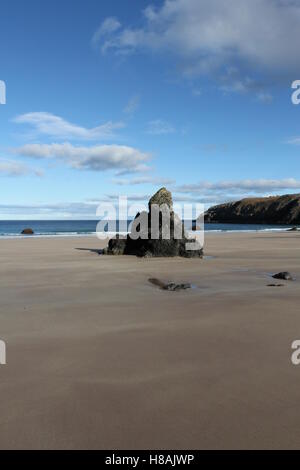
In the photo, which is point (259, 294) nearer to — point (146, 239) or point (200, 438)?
point (200, 438)

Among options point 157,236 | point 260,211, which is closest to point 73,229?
point 157,236

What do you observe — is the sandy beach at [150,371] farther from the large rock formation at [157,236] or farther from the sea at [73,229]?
the sea at [73,229]

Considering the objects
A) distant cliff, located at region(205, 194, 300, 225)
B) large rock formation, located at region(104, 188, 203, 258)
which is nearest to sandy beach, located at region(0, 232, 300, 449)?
large rock formation, located at region(104, 188, 203, 258)

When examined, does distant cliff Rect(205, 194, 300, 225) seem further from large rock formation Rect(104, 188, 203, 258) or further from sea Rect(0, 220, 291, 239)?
large rock formation Rect(104, 188, 203, 258)

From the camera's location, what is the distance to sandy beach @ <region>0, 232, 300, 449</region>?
2600mm

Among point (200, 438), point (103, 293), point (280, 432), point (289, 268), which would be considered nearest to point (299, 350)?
point (280, 432)

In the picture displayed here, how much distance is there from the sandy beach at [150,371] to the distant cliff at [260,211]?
362ft

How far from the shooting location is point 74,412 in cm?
286

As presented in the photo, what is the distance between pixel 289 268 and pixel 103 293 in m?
6.67

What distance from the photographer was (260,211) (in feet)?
427

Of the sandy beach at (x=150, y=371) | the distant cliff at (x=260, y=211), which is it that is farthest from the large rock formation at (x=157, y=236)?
the distant cliff at (x=260, y=211)
